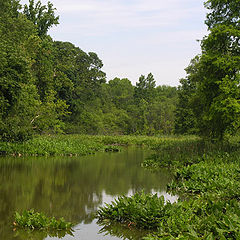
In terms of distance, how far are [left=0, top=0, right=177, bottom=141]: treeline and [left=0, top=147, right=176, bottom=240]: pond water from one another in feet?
16.5

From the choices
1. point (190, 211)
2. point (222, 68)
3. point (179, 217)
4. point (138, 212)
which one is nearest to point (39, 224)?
point (138, 212)

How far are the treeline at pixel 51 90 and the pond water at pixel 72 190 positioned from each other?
503cm

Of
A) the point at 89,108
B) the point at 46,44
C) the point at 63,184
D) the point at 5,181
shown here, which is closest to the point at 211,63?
the point at 63,184

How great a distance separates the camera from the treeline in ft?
64.6

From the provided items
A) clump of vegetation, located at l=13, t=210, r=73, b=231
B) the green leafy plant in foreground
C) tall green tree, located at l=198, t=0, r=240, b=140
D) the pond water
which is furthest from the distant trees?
clump of vegetation, located at l=13, t=210, r=73, b=231

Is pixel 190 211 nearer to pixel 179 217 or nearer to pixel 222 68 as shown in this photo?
pixel 179 217

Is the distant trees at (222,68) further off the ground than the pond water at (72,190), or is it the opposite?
the distant trees at (222,68)

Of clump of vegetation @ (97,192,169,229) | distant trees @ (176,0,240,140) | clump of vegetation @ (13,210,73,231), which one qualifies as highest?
distant trees @ (176,0,240,140)

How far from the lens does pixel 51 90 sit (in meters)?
37.9

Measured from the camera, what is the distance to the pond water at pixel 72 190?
23.8 feet

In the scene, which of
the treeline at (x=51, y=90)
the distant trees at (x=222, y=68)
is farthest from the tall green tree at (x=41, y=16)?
the distant trees at (x=222, y=68)

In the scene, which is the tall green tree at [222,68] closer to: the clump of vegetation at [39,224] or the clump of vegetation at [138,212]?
the clump of vegetation at [138,212]

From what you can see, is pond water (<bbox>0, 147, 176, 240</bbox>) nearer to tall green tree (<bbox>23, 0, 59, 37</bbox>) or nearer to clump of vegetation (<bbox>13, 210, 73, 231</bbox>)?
clump of vegetation (<bbox>13, 210, 73, 231</bbox>)

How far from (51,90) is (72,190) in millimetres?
27375
